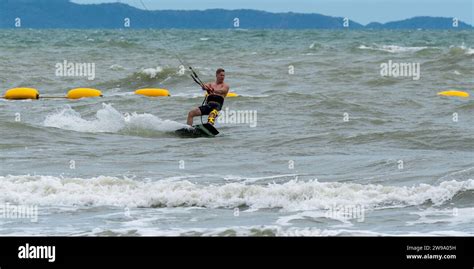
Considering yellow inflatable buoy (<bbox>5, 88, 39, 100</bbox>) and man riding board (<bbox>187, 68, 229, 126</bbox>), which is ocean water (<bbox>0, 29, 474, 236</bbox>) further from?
man riding board (<bbox>187, 68, 229, 126</bbox>)

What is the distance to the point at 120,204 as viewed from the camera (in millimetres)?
12320

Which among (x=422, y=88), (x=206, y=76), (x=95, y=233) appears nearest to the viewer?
(x=95, y=233)

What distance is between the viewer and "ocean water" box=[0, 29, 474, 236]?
440 inches

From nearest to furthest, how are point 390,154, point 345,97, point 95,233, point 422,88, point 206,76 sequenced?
point 95,233 → point 390,154 → point 345,97 → point 422,88 → point 206,76

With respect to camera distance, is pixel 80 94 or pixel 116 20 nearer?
pixel 80 94

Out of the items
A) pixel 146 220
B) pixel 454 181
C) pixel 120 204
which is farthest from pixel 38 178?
pixel 454 181

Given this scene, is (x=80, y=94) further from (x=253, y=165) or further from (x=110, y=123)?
(x=253, y=165)

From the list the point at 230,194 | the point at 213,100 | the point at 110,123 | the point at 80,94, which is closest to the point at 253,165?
the point at 230,194

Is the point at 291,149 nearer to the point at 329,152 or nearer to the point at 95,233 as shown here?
the point at 329,152

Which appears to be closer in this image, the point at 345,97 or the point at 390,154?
the point at 390,154

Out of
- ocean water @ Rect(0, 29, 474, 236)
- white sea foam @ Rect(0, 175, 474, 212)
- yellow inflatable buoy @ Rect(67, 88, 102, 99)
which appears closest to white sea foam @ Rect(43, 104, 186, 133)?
ocean water @ Rect(0, 29, 474, 236)

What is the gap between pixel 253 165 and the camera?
15242 millimetres
